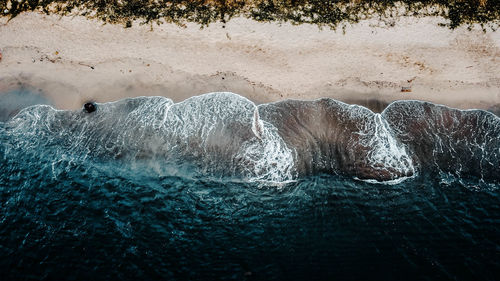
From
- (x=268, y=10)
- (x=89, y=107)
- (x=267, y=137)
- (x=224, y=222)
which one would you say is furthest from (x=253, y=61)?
(x=224, y=222)

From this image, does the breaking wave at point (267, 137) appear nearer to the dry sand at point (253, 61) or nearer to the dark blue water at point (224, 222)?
the dark blue water at point (224, 222)

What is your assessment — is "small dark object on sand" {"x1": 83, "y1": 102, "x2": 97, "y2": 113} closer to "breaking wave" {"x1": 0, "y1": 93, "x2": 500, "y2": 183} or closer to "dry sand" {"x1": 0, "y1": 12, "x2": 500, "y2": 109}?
"breaking wave" {"x1": 0, "y1": 93, "x2": 500, "y2": 183}

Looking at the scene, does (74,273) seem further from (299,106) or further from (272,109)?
Result: (299,106)

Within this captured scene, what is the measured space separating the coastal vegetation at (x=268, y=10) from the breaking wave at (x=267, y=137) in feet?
16.5

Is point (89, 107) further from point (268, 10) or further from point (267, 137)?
point (268, 10)

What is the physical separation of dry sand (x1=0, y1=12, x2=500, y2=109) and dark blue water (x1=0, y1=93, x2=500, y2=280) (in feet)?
10.4

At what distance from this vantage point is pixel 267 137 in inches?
535

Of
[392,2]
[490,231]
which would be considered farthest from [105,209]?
[392,2]

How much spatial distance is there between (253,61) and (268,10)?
3.45 meters

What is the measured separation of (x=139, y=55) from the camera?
1616 centimetres

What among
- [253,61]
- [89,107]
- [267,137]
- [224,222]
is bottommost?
[224,222]

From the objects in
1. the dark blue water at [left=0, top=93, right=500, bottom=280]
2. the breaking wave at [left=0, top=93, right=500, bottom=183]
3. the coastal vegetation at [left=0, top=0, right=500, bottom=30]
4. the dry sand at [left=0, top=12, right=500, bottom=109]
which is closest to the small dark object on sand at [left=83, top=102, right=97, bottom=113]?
the breaking wave at [left=0, top=93, right=500, bottom=183]

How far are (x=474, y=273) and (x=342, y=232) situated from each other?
13.2 ft

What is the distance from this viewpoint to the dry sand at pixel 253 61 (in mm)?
14977
